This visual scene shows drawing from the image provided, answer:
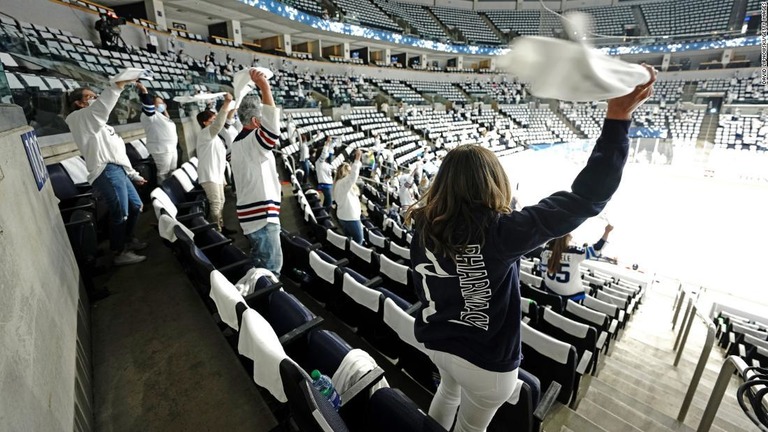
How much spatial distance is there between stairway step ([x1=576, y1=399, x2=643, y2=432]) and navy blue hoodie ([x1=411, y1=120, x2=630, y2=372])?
1633 mm

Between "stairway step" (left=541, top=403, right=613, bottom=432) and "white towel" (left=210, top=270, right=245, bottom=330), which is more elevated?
"white towel" (left=210, top=270, right=245, bottom=330)

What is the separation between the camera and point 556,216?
881mm

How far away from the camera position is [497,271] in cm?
99

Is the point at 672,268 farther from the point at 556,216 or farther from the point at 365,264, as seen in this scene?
the point at 556,216

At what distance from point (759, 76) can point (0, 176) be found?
117 ft

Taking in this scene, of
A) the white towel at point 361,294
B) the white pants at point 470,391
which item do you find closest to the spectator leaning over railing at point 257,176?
the white towel at point 361,294

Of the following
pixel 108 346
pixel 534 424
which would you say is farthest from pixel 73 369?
pixel 534 424

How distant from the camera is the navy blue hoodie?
2.82ft

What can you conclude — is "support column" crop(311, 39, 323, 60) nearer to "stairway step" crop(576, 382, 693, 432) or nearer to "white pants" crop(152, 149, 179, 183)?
"white pants" crop(152, 149, 179, 183)

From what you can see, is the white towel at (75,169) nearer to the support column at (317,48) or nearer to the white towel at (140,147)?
the white towel at (140,147)

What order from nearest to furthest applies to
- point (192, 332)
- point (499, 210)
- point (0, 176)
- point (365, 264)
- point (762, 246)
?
point (499, 210)
point (0, 176)
point (192, 332)
point (365, 264)
point (762, 246)

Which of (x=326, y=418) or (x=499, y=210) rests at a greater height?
(x=499, y=210)

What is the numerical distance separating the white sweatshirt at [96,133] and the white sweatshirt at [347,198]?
85.0 inches

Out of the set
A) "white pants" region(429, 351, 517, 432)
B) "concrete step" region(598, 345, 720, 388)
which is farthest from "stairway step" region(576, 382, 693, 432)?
"white pants" region(429, 351, 517, 432)
